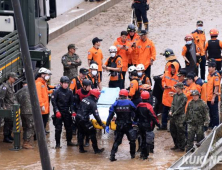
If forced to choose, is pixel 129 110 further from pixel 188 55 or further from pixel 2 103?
pixel 188 55

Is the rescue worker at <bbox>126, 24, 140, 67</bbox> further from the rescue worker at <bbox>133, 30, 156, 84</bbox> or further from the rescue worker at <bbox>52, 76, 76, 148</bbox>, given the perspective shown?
the rescue worker at <bbox>52, 76, 76, 148</bbox>

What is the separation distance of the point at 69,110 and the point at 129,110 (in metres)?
1.64

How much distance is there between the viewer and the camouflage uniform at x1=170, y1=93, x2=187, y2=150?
14742 mm

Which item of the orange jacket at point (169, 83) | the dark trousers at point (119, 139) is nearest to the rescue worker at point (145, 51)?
the orange jacket at point (169, 83)

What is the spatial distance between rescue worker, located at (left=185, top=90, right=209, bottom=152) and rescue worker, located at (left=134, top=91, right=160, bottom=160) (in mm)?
794

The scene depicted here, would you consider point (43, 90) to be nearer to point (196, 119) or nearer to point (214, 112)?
point (196, 119)

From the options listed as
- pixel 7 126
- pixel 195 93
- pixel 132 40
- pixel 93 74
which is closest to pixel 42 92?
pixel 7 126

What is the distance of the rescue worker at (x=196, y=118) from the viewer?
1434 cm

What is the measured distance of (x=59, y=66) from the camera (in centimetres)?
2236

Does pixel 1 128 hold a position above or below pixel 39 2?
below

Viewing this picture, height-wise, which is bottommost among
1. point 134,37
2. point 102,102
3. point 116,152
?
point 116,152

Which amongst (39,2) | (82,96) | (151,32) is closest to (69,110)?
(82,96)

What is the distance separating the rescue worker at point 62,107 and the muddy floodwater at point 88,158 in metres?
0.45

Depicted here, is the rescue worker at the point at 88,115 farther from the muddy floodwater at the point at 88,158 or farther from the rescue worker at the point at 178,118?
the rescue worker at the point at 178,118
